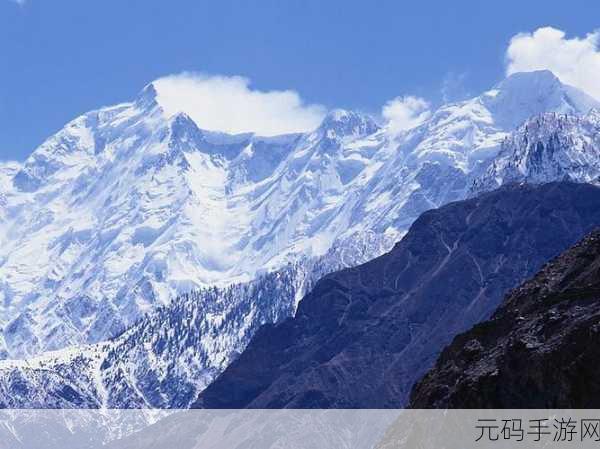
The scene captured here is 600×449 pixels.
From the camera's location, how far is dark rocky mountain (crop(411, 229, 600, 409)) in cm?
10494

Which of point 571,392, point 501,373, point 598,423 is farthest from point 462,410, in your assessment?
point 598,423

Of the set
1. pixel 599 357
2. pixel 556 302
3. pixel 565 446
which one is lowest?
pixel 565 446

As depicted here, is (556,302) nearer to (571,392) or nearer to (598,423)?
(571,392)

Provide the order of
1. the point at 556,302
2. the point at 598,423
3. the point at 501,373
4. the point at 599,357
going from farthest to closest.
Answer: the point at 556,302 → the point at 501,373 → the point at 599,357 → the point at 598,423

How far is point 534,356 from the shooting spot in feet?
362

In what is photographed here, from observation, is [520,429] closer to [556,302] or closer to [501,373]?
[501,373]

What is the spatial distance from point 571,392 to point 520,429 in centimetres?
683

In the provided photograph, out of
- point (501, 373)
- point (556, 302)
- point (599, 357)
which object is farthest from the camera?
point (556, 302)

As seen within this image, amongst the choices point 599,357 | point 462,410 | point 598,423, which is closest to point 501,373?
point 462,410

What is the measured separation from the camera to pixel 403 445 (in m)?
125

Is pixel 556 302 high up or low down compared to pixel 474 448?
up

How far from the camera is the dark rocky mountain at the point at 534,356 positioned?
105m

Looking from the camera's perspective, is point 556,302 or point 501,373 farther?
point 556,302

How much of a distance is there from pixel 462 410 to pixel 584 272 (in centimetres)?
2462
